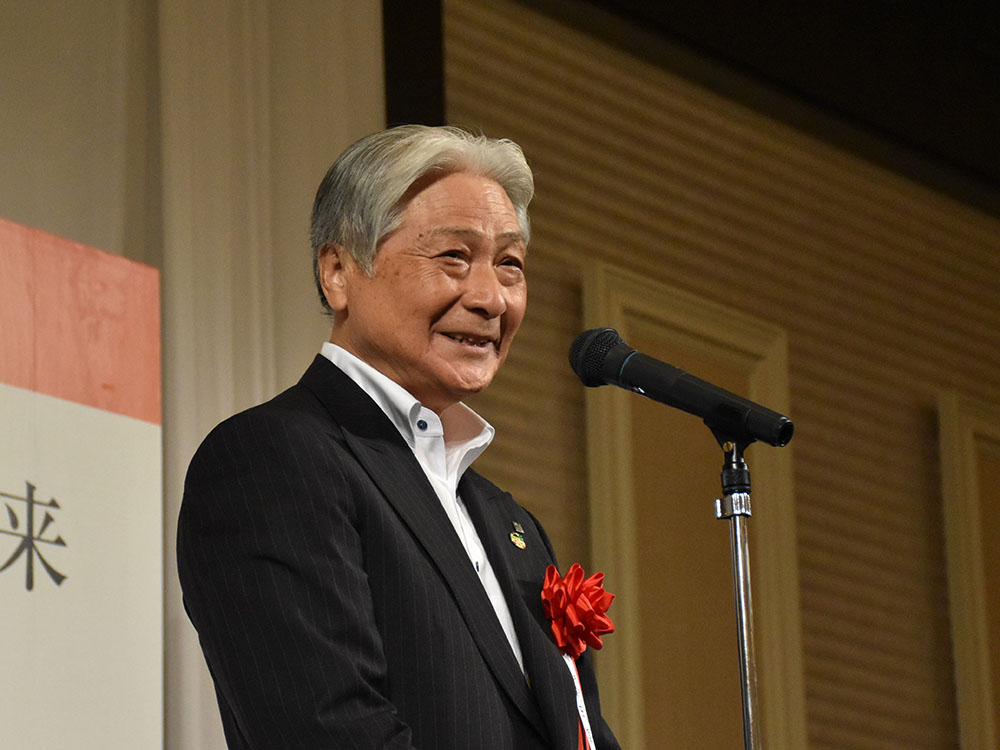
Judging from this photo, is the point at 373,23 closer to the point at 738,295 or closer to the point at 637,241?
the point at 637,241

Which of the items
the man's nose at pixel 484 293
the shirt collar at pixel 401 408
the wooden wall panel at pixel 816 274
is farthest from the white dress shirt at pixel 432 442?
the wooden wall panel at pixel 816 274

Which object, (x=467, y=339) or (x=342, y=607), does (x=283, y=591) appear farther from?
(x=467, y=339)

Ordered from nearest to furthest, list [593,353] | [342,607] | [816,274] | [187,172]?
[342,607] < [593,353] < [187,172] < [816,274]

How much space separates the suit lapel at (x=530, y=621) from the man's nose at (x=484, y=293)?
0.24 meters

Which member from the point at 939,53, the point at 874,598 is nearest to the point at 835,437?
the point at 874,598

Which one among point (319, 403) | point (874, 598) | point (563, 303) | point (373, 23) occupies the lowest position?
point (319, 403)

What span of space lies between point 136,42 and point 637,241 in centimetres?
190

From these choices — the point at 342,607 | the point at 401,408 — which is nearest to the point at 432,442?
the point at 401,408

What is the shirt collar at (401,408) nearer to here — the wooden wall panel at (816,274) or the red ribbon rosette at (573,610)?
the red ribbon rosette at (573,610)

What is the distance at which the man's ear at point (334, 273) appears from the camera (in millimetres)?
2432

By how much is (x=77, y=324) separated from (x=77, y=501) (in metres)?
0.37

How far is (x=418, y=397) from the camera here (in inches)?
93.7

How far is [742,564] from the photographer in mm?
2203

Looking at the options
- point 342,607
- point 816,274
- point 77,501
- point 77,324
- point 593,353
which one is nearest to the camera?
point 342,607
